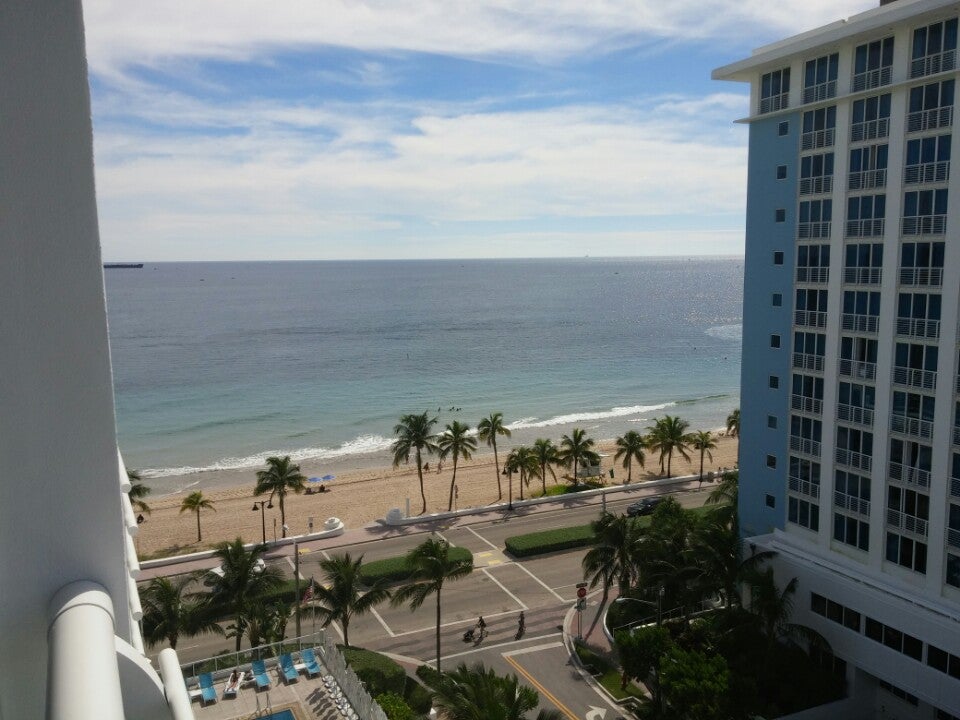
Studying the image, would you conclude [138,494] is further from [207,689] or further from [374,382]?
[374,382]

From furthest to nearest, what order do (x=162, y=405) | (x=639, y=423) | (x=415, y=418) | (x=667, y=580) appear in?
(x=162, y=405) < (x=639, y=423) < (x=415, y=418) < (x=667, y=580)

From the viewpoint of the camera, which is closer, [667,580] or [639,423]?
[667,580]

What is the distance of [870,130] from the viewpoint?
87.0 ft

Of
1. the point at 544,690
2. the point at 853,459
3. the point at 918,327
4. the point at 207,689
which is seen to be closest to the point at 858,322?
the point at 918,327

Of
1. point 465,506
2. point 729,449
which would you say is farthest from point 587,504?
point 729,449

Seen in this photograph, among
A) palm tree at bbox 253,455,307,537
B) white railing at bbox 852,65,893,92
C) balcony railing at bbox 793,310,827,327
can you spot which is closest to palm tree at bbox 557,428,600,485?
palm tree at bbox 253,455,307,537

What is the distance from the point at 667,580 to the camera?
30344 millimetres

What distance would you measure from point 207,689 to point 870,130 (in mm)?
26509

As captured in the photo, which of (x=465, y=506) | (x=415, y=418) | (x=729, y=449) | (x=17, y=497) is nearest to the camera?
(x=17, y=497)

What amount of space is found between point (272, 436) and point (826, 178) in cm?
6544

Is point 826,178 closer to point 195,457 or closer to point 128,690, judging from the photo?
point 128,690

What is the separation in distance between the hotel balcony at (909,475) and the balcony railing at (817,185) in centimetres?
989

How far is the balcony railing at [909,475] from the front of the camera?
25583 millimetres

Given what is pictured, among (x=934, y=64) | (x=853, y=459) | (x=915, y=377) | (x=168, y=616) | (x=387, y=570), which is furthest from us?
(x=387, y=570)
